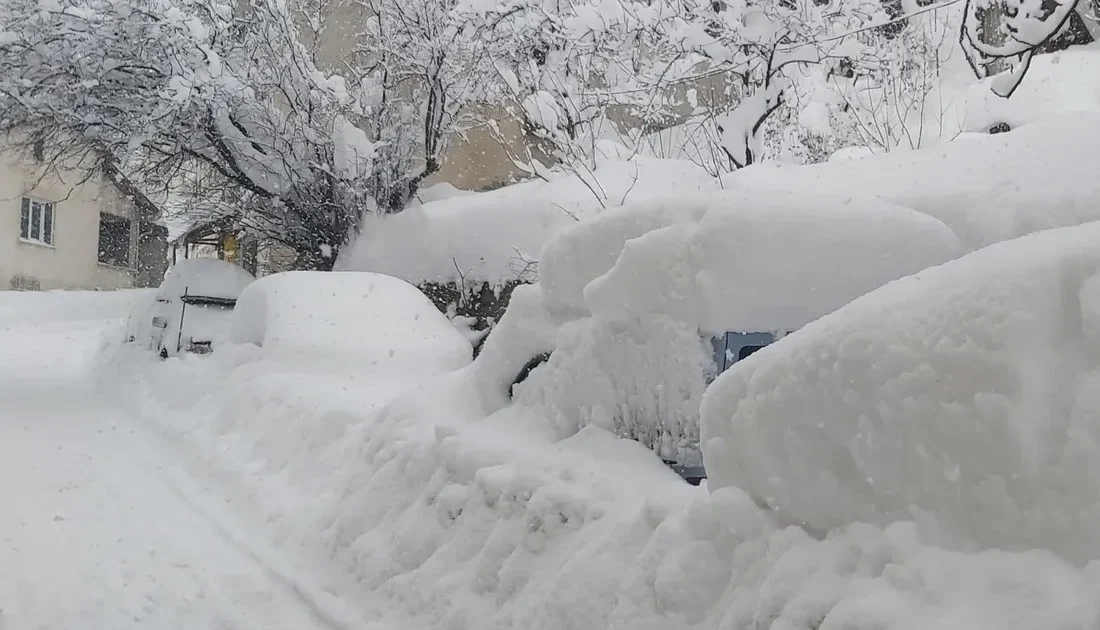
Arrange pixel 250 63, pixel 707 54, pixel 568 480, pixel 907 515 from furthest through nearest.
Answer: pixel 250 63 < pixel 707 54 < pixel 568 480 < pixel 907 515

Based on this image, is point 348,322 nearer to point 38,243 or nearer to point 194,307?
point 194,307

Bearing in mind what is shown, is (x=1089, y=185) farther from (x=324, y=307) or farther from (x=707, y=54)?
(x=324, y=307)

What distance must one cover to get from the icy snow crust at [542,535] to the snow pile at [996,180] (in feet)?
7.35

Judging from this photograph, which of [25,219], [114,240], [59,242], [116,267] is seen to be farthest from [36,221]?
[114,240]

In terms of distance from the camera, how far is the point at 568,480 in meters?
4.00

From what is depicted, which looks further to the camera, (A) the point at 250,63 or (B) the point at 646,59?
(A) the point at 250,63

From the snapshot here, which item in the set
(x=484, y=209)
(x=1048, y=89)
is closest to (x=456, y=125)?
(x=484, y=209)

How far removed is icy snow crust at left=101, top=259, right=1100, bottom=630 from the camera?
2.17 m

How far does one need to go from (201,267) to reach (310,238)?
2132 mm

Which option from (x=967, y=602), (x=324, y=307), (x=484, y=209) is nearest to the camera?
(x=967, y=602)

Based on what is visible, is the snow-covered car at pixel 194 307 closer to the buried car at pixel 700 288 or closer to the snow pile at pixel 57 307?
the buried car at pixel 700 288

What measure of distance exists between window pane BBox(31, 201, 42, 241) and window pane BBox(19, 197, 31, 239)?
29 cm

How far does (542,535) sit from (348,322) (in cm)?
578

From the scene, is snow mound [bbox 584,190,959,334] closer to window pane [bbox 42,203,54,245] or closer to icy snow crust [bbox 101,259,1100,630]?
icy snow crust [bbox 101,259,1100,630]
